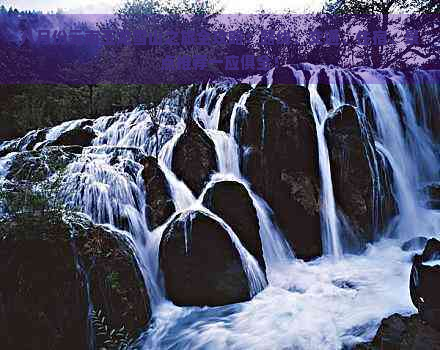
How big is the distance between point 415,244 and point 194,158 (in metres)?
4.94

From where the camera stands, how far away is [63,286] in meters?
4.40

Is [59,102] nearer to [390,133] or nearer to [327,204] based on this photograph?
[327,204]

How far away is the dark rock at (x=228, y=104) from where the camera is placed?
29.5 ft

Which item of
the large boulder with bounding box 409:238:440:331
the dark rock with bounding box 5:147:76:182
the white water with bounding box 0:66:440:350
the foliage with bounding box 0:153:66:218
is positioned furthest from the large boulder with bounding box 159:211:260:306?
the large boulder with bounding box 409:238:440:331

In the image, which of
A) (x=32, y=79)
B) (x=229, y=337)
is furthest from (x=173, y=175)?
(x=32, y=79)

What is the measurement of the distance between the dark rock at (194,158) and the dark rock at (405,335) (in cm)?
417

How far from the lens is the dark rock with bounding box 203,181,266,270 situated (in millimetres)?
6543

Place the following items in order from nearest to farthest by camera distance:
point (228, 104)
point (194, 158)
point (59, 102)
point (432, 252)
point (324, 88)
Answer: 1. point (432, 252)
2. point (194, 158)
3. point (228, 104)
4. point (324, 88)
5. point (59, 102)

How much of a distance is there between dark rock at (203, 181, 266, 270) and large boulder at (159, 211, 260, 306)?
24.0 inches

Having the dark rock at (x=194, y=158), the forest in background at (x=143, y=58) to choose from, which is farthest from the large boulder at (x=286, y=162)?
the forest in background at (x=143, y=58)

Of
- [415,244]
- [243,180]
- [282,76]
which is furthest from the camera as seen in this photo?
[282,76]

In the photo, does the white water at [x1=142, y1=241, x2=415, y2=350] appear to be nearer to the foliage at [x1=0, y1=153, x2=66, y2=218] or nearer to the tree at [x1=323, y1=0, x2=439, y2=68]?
the foliage at [x1=0, y1=153, x2=66, y2=218]

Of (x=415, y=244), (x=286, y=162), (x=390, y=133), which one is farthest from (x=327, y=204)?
(x=390, y=133)

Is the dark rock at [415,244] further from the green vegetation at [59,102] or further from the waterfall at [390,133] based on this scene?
the green vegetation at [59,102]
